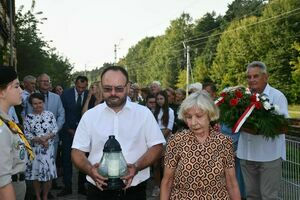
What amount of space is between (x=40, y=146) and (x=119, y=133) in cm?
402

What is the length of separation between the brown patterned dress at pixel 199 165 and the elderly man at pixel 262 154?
6.13ft

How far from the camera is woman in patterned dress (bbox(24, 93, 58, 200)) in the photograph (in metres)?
7.52

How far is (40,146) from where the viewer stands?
25.1 ft

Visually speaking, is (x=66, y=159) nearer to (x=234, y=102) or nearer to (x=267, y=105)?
(x=234, y=102)

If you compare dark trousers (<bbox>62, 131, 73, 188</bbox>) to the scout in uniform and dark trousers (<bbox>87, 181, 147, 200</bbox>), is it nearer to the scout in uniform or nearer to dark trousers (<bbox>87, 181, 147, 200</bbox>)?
the scout in uniform

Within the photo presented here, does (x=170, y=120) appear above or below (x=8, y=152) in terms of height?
below

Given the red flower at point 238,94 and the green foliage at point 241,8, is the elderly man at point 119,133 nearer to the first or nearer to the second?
the red flower at point 238,94

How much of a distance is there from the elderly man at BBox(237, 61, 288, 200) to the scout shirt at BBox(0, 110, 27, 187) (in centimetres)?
313

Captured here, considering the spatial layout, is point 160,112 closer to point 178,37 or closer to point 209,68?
point 209,68

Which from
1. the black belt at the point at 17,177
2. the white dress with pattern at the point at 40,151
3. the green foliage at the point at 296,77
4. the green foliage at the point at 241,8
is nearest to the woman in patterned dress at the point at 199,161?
the black belt at the point at 17,177

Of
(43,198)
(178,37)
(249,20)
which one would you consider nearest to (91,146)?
(43,198)

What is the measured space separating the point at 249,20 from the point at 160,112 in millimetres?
55424

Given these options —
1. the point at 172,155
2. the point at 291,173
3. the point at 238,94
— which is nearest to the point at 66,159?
the point at 238,94

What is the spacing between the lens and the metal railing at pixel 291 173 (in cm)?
598
